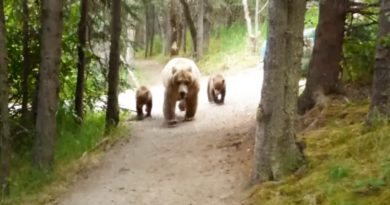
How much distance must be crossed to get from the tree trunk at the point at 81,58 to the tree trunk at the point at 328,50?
5022mm

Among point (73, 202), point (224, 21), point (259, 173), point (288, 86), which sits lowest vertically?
point (73, 202)

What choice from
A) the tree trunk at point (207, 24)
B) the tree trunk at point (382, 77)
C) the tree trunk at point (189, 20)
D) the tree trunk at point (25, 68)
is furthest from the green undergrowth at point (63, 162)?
the tree trunk at point (207, 24)

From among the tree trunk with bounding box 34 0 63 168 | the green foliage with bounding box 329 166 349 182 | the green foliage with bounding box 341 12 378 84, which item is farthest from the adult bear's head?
the green foliage with bounding box 329 166 349 182

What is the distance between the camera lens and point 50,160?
32.7 ft

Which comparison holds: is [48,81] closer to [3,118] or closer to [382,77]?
[3,118]

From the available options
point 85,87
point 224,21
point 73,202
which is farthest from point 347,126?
point 224,21

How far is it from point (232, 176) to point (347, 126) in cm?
176

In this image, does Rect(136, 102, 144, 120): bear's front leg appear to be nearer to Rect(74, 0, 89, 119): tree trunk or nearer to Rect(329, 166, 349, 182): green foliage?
Rect(74, 0, 89, 119): tree trunk

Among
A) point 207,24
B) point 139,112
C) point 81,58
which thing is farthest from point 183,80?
point 207,24

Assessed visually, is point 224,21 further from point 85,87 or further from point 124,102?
point 85,87

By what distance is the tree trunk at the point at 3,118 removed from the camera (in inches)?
332

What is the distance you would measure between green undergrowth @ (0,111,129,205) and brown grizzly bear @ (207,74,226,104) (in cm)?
339

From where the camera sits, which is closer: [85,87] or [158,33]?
[85,87]

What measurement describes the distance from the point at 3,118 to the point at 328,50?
524cm
